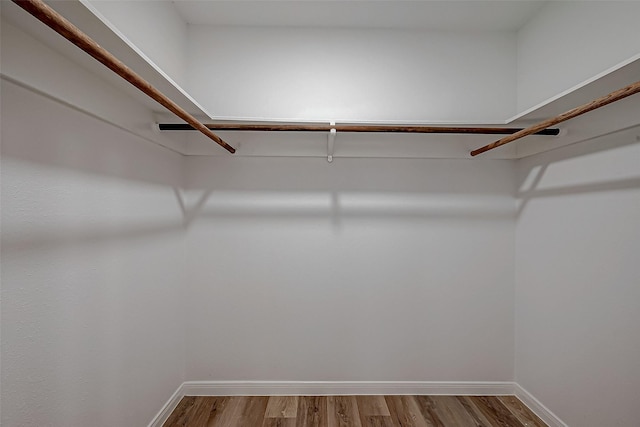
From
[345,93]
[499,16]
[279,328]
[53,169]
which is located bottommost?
[279,328]

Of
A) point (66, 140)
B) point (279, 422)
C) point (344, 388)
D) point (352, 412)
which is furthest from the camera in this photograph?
point (344, 388)

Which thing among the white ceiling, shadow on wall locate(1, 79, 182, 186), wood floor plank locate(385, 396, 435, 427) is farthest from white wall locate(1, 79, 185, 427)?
wood floor plank locate(385, 396, 435, 427)

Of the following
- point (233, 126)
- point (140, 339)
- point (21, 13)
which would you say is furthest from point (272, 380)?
point (21, 13)

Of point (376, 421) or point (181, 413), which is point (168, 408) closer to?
point (181, 413)

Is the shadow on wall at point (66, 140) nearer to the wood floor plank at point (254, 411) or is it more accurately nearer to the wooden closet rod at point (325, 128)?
the wooden closet rod at point (325, 128)

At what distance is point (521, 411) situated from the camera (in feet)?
6.47

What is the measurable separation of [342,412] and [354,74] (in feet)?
7.38

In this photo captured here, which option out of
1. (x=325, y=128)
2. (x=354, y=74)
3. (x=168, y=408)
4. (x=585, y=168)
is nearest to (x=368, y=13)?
(x=354, y=74)

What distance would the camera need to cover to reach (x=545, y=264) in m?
Answer: 1.90

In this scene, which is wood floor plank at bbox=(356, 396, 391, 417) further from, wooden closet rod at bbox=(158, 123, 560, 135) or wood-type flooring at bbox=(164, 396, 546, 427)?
wooden closet rod at bbox=(158, 123, 560, 135)

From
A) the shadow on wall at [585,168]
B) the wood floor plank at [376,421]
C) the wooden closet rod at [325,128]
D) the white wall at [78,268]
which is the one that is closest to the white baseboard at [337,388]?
the wood floor plank at [376,421]

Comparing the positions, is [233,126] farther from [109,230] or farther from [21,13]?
[21,13]

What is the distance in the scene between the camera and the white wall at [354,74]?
216 cm

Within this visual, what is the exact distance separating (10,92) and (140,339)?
124 cm
